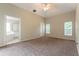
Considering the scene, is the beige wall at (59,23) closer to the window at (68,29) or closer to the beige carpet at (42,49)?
the window at (68,29)

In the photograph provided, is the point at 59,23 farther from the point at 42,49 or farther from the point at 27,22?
the point at 27,22

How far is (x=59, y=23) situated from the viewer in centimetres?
395

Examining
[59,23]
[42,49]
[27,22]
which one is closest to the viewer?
[42,49]

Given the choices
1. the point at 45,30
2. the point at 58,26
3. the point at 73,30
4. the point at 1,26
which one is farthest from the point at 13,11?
the point at 73,30

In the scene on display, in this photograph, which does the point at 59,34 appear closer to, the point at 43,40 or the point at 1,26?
the point at 43,40

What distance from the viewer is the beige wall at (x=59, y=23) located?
12.1 feet

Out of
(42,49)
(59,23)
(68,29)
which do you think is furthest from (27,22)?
(68,29)

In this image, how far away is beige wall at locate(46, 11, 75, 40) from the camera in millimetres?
3675

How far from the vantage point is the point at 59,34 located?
401 cm

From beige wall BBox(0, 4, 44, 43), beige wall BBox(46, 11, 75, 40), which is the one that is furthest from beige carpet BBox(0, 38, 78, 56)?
beige wall BBox(0, 4, 44, 43)

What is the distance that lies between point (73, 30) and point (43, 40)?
1586 mm

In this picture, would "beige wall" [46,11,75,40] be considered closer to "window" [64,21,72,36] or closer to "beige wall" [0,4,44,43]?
"window" [64,21,72,36]

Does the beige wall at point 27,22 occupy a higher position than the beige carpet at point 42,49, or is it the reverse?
the beige wall at point 27,22

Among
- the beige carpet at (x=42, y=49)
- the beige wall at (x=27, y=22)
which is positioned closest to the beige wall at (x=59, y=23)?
the beige carpet at (x=42, y=49)
